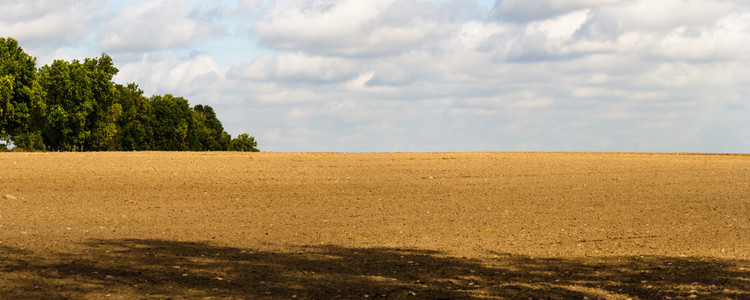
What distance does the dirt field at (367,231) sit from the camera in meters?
10.3

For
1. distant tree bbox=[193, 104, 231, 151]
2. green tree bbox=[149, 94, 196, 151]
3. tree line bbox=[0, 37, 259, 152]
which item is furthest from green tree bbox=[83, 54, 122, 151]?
distant tree bbox=[193, 104, 231, 151]

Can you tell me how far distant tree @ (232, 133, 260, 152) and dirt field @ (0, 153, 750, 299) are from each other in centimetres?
4687

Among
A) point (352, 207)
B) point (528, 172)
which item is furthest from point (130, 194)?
point (528, 172)

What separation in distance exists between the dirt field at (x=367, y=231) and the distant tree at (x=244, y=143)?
4687 centimetres

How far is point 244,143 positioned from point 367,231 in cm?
6371

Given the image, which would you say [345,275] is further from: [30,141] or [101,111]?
[101,111]

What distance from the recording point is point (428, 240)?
1459 cm

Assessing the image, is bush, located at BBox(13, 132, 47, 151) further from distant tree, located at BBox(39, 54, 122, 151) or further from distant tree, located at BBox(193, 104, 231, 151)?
distant tree, located at BBox(193, 104, 231, 151)

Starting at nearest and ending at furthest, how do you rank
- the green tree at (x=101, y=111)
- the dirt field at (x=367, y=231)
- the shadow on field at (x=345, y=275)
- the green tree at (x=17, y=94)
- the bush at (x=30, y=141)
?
the shadow on field at (x=345, y=275), the dirt field at (x=367, y=231), the green tree at (x=17, y=94), the bush at (x=30, y=141), the green tree at (x=101, y=111)

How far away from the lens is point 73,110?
52531mm

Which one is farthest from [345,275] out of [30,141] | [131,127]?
[131,127]

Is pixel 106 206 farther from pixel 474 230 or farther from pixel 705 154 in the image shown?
pixel 705 154

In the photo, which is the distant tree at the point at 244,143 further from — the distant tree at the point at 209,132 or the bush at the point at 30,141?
the bush at the point at 30,141

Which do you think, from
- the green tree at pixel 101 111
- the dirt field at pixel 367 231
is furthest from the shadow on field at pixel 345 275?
the green tree at pixel 101 111
